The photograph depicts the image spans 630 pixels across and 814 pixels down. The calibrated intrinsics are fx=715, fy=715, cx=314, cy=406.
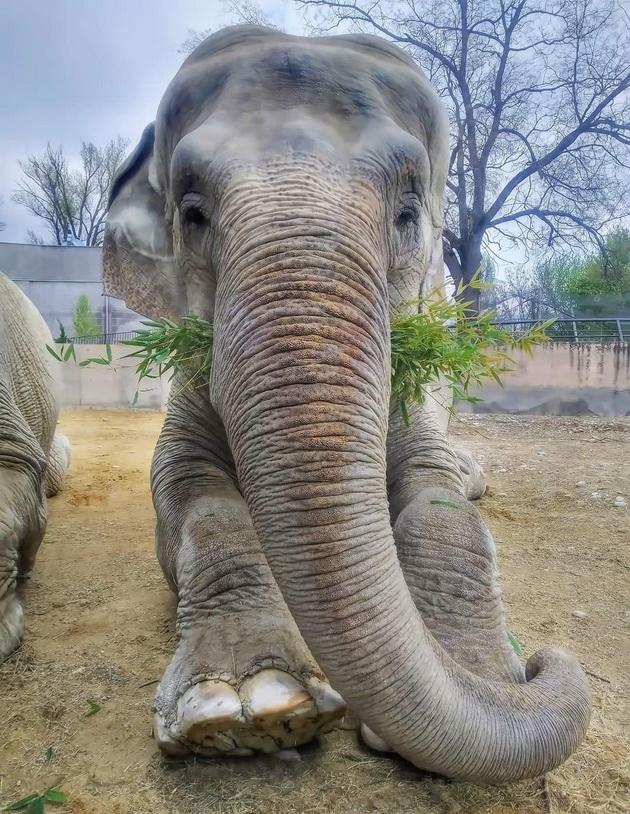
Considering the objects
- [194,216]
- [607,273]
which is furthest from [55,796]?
[607,273]

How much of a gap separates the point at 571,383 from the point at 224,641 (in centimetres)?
1145

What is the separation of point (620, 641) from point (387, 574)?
1.93m

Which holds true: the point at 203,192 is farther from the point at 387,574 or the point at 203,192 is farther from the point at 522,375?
the point at 522,375

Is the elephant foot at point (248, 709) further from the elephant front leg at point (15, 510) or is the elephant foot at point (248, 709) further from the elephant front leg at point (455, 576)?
the elephant front leg at point (15, 510)

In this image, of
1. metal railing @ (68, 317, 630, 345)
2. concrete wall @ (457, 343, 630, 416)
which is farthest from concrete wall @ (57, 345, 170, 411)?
concrete wall @ (457, 343, 630, 416)

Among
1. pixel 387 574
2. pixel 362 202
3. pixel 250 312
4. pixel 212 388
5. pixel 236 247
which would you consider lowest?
pixel 387 574

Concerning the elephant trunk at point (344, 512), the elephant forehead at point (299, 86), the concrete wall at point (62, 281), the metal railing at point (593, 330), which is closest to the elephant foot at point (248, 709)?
the elephant trunk at point (344, 512)

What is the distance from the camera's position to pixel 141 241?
10.2ft

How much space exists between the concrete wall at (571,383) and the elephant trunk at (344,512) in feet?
35.8

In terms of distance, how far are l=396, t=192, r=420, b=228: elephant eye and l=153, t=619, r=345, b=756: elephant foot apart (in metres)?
1.45

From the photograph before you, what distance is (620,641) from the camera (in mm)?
3092

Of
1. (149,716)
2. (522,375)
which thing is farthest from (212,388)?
(522,375)

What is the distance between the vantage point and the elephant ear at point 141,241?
3.01 m

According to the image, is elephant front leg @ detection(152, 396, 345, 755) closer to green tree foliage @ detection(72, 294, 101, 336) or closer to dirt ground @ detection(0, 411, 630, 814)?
dirt ground @ detection(0, 411, 630, 814)
